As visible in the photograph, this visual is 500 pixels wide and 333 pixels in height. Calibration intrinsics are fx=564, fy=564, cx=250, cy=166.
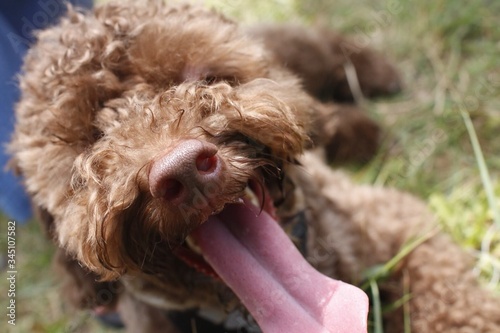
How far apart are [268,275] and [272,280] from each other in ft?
0.07

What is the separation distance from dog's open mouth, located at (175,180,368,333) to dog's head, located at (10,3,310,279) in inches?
5.1

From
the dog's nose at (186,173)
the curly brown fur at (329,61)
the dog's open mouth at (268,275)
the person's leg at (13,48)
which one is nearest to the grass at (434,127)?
the curly brown fur at (329,61)

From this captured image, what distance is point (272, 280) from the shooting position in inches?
76.6

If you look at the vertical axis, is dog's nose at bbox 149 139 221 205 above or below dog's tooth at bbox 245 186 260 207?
above

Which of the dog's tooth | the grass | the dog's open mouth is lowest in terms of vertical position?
the grass

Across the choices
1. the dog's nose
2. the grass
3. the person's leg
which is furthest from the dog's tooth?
the person's leg

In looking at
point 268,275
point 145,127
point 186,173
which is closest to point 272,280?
point 268,275

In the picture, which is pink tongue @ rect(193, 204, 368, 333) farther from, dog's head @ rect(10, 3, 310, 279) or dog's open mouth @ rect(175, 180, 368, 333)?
dog's head @ rect(10, 3, 310, 279)

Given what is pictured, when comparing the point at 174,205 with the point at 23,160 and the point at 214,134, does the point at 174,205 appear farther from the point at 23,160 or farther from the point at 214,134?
the point at 23,160

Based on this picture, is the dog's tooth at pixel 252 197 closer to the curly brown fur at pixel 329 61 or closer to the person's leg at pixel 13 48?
the person's leg at pixel 13 48

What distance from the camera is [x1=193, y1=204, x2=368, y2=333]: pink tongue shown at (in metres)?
1.85

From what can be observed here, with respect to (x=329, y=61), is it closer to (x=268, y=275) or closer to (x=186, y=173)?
(x=268, y=275)

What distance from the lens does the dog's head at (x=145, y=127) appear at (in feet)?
5.66

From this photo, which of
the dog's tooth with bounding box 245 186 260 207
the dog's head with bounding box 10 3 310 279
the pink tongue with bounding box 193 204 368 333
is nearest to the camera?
the dog's head with bounding box 10 3 310 279
